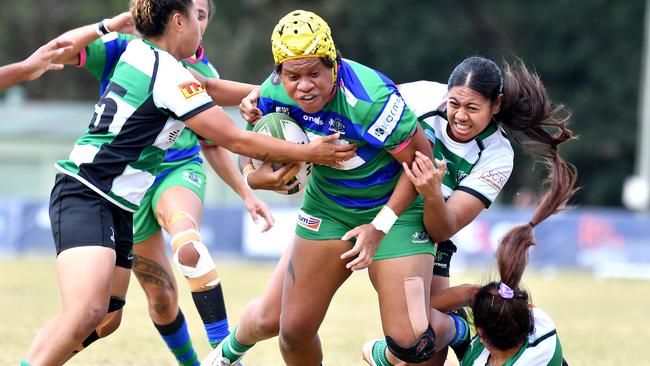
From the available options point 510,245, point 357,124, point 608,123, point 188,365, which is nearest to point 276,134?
point 357,124

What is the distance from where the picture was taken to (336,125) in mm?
5305

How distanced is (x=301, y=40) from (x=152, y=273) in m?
2.25

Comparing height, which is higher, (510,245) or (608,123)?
(510,245)

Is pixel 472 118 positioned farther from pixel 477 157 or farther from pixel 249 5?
pixel 249 5

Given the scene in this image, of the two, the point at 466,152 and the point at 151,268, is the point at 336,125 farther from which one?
the point at 151,268

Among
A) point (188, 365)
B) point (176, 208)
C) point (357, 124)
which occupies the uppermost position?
point (357, 124)

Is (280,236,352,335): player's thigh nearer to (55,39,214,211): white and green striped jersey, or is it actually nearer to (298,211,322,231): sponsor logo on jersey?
(298,211,322,231): sponsor logo on jersey

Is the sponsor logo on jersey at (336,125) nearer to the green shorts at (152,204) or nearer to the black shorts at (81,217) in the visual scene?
the black shorts at (81,217)

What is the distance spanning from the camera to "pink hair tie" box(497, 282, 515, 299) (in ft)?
18.0

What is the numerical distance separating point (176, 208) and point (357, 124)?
1.63 meters

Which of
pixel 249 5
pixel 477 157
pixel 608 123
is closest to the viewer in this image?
pixel 477 157

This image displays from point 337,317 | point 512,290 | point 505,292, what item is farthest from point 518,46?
point 505,292

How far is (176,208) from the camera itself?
639cm

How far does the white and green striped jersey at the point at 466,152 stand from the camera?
5727 mm
